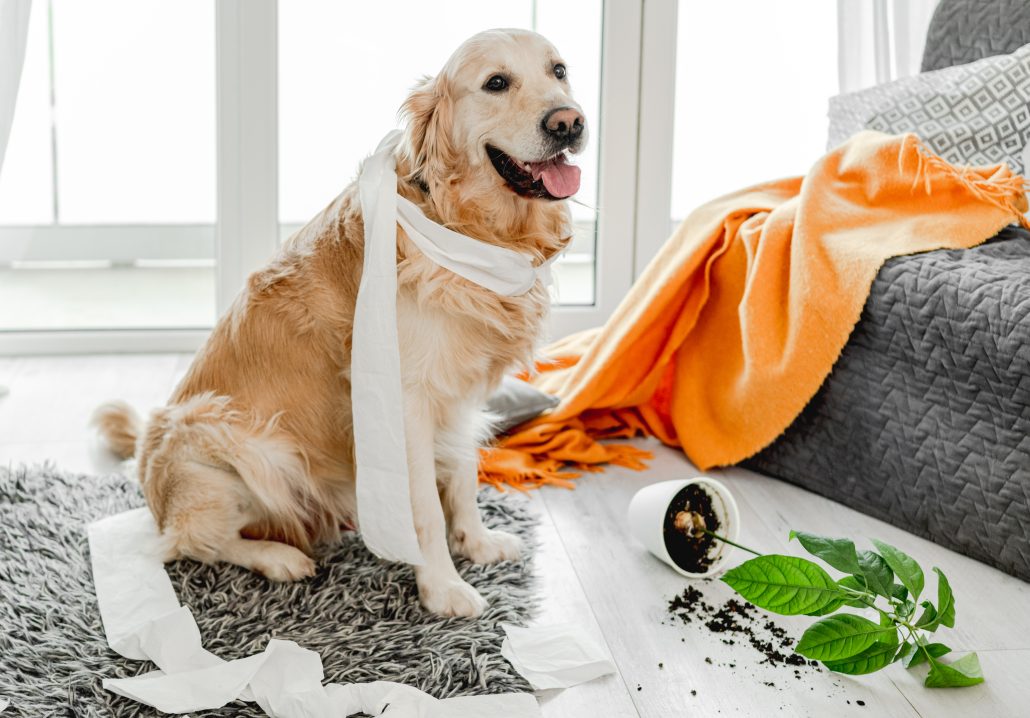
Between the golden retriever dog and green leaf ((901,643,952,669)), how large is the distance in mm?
698

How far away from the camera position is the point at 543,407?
8.54 feet

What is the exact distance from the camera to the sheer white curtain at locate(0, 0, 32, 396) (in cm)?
263

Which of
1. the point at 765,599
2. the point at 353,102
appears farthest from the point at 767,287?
the point at 353,102

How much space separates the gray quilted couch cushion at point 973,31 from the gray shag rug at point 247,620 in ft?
5.51

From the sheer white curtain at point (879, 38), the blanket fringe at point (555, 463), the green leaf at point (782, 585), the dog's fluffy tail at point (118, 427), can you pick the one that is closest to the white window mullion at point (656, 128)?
the sheer white curtain at point (879, 38)

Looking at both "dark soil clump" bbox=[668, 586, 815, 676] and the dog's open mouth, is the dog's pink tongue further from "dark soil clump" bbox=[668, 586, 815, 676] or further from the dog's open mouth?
"dark soil clump" bbox=[668, 586, 815, 676]

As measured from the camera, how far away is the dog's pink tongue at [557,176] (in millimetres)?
1760

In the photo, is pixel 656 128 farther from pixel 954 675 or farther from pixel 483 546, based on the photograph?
pixel 954 675

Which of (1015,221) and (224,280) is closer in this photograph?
(1015,221)

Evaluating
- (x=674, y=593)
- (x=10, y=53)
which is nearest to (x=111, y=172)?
(x=10, y=53)

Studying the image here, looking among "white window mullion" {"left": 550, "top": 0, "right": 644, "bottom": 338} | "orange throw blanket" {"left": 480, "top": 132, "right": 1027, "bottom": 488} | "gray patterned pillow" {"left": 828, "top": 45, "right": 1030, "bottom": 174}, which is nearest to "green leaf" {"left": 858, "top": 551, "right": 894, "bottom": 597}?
"orange throw blanket" {"left": 480, "top": 132, "right": 1027, "bottom": 488}

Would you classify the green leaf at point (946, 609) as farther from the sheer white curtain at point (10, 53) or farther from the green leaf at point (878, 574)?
the sheer white curtain at point (10, 53)

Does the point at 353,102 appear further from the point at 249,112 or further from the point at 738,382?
the point at 738,382

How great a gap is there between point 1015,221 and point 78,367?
2.62 meters
